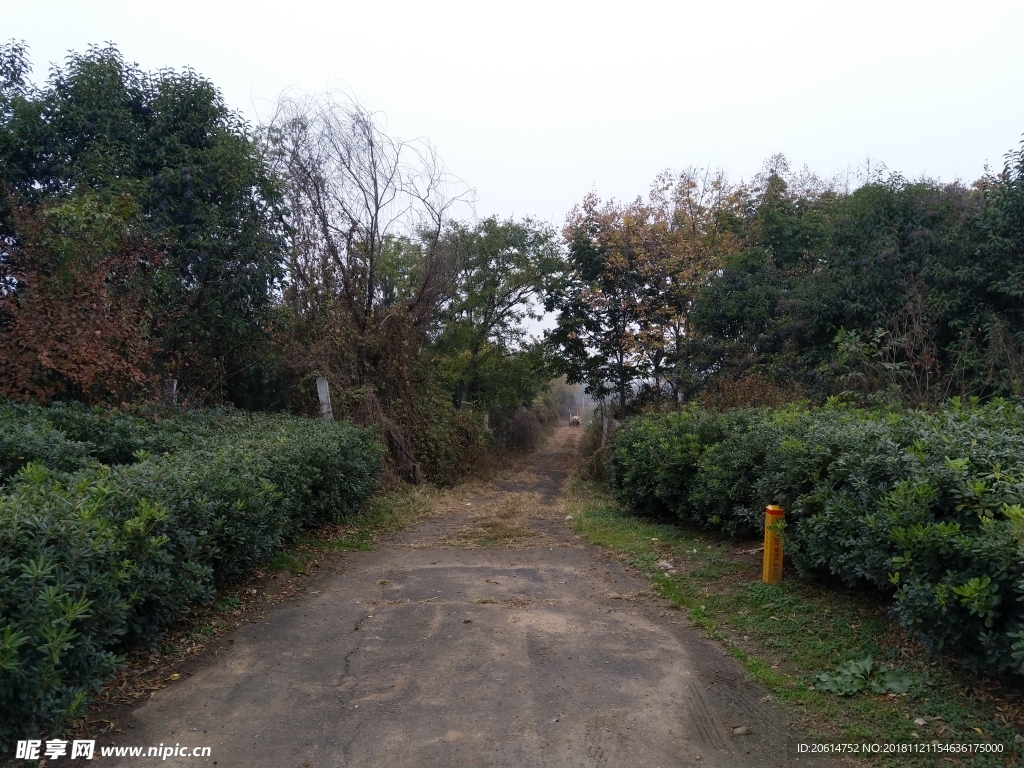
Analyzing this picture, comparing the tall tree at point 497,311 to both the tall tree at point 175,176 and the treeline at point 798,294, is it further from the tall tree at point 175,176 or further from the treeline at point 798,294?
the tall tree at point 175,176

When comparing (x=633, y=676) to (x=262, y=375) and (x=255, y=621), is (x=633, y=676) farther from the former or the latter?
(x=262, y=375)

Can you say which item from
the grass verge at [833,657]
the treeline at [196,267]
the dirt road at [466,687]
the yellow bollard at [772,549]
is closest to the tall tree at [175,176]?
the treeline at [196,267]

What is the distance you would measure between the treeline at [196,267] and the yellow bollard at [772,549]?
25.1 feet

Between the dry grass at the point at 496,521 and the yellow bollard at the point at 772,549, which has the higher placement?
the yellow bollard at the point at 772,549

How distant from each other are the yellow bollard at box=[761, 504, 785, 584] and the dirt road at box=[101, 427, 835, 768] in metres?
1.05

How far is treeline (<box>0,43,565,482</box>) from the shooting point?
895cm

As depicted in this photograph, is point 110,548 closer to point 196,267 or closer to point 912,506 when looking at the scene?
point 912,506

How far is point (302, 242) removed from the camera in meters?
13.8

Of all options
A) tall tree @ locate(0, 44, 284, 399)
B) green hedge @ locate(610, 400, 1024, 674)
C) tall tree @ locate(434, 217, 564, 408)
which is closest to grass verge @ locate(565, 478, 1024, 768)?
green hedge @ locate(610, 400, 1024, 674)

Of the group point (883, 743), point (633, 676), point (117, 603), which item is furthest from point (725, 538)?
point (117, 603)

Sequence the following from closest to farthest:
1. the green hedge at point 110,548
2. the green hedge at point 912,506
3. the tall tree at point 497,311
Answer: the green hedge at point 110,548
the green hedge at point 912,506
the tall tree at point 497,311

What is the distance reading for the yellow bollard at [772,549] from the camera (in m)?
6.23

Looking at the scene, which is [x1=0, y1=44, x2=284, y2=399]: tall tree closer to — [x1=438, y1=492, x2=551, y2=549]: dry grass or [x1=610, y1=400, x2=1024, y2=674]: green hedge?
[x1=438, y1=492, x2=551, y2=549]: dry grass

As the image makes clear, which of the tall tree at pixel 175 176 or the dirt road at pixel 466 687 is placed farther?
the tall tree at pixel 175 176
